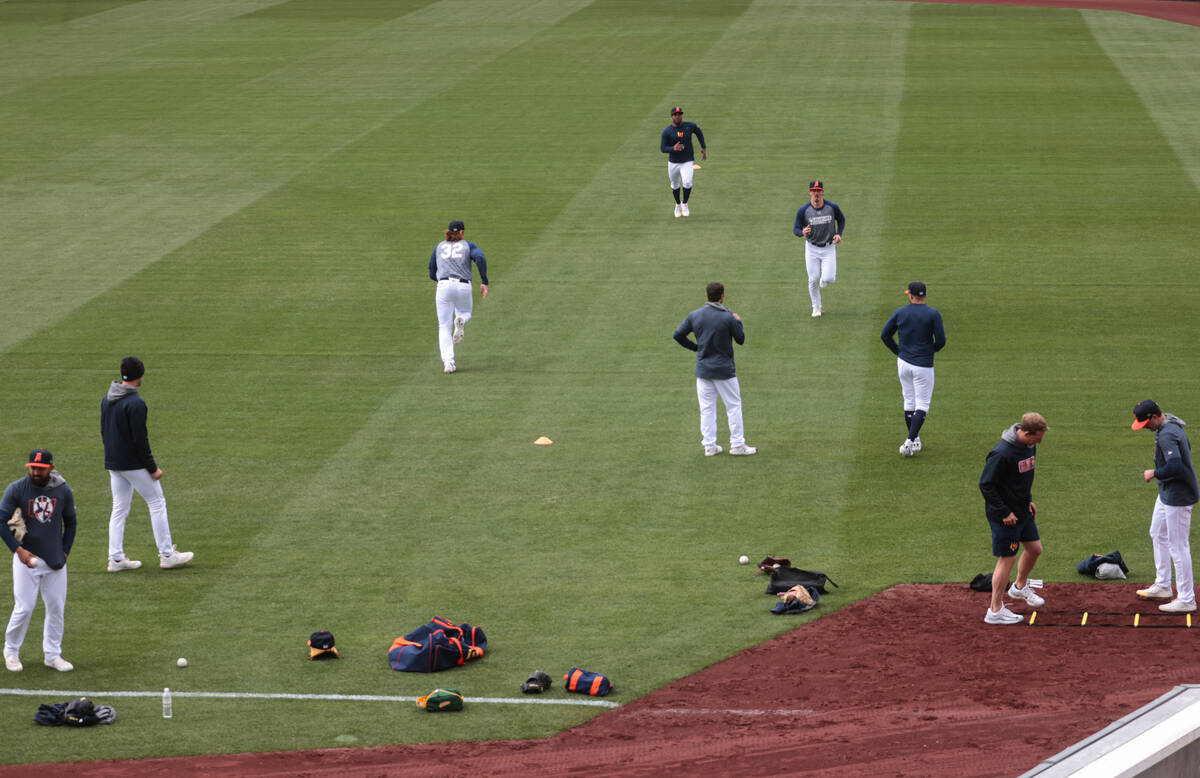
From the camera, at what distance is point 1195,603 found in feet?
42.7

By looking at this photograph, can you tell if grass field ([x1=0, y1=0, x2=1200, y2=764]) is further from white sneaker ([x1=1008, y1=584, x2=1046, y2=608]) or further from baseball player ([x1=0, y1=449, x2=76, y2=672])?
white sneaker ([x1=1008, y1=584, x2=1046, y2=608])

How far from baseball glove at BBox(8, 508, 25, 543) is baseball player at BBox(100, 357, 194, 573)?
1.92 meters

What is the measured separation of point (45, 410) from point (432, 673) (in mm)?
9695

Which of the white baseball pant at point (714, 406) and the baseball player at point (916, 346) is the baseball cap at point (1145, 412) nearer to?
the baseball player at point (916, 346)

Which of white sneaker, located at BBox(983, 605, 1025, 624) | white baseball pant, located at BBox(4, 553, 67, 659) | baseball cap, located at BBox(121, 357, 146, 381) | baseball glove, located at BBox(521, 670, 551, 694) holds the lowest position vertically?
baseball glove, located at BBox(521, 670, 551, 694)

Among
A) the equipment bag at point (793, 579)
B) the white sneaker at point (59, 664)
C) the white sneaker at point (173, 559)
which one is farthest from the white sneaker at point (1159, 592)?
the white sneaker at point (59, 664)

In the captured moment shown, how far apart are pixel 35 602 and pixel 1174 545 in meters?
9.73

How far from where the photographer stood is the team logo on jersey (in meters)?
12.1

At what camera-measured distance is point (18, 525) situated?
1211 centimetres

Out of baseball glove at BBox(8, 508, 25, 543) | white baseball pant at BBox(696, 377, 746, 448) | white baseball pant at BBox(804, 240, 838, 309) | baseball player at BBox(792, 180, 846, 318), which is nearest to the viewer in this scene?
baseball glove at BBox(8, 508, 25, 543)

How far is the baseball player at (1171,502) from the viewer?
1259 centimetres

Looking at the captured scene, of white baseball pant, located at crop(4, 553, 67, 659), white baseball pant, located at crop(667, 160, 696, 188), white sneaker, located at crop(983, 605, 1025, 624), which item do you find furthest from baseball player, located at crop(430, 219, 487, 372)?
white sneaker, located at crop(983, 605, 1025, 624)

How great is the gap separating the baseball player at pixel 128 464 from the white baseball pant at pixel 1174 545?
9155mm

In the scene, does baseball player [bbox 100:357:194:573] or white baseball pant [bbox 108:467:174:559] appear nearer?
baseball player [bbox 100:357:194:573]
